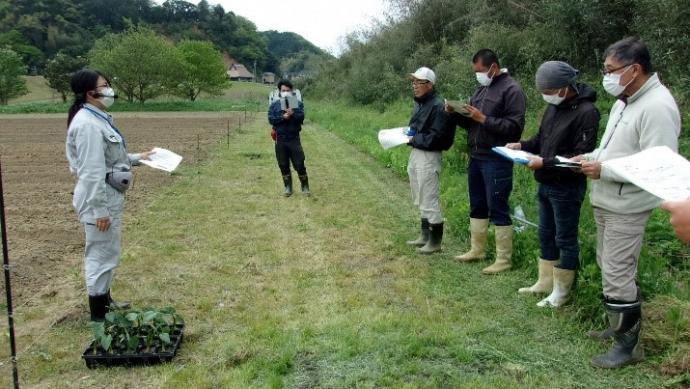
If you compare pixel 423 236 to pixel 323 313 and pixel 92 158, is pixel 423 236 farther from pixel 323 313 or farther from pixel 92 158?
pixel 92 158

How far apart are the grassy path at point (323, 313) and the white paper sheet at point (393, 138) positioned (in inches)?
47.9

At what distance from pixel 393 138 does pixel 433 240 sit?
1.23 m

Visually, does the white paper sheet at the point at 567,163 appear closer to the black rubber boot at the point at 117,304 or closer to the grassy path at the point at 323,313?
the grassy path at the point at 323,313

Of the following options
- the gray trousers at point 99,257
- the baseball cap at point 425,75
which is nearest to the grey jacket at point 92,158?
the gray trousers at point 99,257

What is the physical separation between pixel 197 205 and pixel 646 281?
6.41m

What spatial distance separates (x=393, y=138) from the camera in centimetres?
598

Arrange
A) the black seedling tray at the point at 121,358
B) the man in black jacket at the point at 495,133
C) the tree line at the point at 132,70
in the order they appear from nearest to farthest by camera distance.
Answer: the black seedling tray at the point at 121,358 < the man in black jacket at the point at 495,133 < the tree line at the point at 132,70

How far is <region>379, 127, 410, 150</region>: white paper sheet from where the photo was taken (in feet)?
19.3

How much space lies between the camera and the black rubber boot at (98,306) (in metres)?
4.08

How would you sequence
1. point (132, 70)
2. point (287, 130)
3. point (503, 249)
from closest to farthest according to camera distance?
point (503, 249), point (287, 130), point (132, 70)

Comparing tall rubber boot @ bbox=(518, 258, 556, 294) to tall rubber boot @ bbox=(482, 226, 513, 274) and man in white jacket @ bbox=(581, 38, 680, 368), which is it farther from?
man in white jacket @ bbox=(581, 38, 680, 368)

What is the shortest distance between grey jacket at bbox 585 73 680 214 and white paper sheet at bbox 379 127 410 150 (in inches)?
102

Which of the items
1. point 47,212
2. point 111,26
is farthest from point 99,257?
point 111,26

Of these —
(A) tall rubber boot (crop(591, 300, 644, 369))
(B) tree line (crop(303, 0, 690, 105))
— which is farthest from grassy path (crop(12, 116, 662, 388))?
(B) tree line (crop(303, 0, 690, 105))
